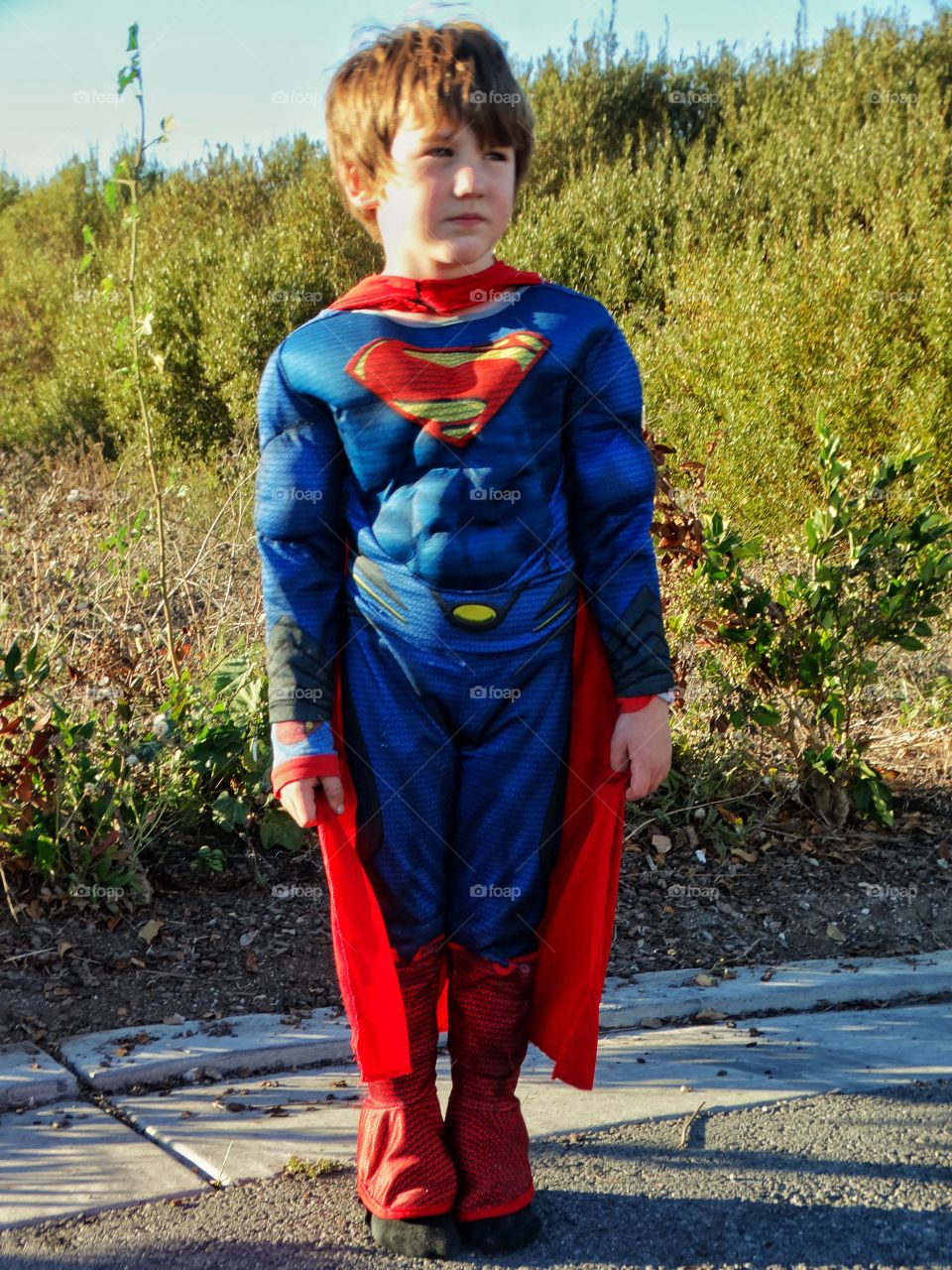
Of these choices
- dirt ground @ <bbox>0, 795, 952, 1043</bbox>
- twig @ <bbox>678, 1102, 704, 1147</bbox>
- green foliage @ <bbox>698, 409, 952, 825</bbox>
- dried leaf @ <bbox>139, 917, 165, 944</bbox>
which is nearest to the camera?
twig @ <bbox>678, 1102, 704, 1147</bbox>

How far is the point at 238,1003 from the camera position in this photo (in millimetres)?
2869

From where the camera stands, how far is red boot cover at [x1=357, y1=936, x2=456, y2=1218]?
6.66 feet

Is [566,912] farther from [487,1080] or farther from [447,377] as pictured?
[447,377]

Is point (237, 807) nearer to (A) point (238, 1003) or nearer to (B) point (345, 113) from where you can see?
(A) point (238, 1003)

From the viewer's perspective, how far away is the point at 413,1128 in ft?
6.84

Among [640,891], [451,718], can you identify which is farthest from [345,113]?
[640,891]

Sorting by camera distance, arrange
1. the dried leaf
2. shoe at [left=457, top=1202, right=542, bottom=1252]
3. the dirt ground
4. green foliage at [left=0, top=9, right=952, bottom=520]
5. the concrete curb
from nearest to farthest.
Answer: shoe at [left=457, top=1202, right=542, bottom=1252] → the concrete curb → the dirt ground → the dried leaf → green foliage at [left=0, top=9, right=952, bottom=520]

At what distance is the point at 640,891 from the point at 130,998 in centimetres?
141

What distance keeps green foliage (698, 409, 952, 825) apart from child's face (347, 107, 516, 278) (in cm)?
181

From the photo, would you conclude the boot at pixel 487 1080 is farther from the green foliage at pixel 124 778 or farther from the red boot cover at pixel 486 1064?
the green foliage at pixel 124 778

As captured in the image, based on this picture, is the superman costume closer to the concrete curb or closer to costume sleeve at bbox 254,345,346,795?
costume sleeve at bbox 254,345,346,795

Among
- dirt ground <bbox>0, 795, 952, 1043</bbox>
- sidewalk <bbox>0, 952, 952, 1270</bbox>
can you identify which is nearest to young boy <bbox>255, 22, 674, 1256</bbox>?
sidewalk <bbox>0, 952, 952, 1270</bbox>

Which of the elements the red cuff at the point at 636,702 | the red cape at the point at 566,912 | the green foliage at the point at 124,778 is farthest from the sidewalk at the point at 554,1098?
the red cuff at the point at 636,702

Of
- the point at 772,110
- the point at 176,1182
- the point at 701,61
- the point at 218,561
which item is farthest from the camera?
the point at 701,61
